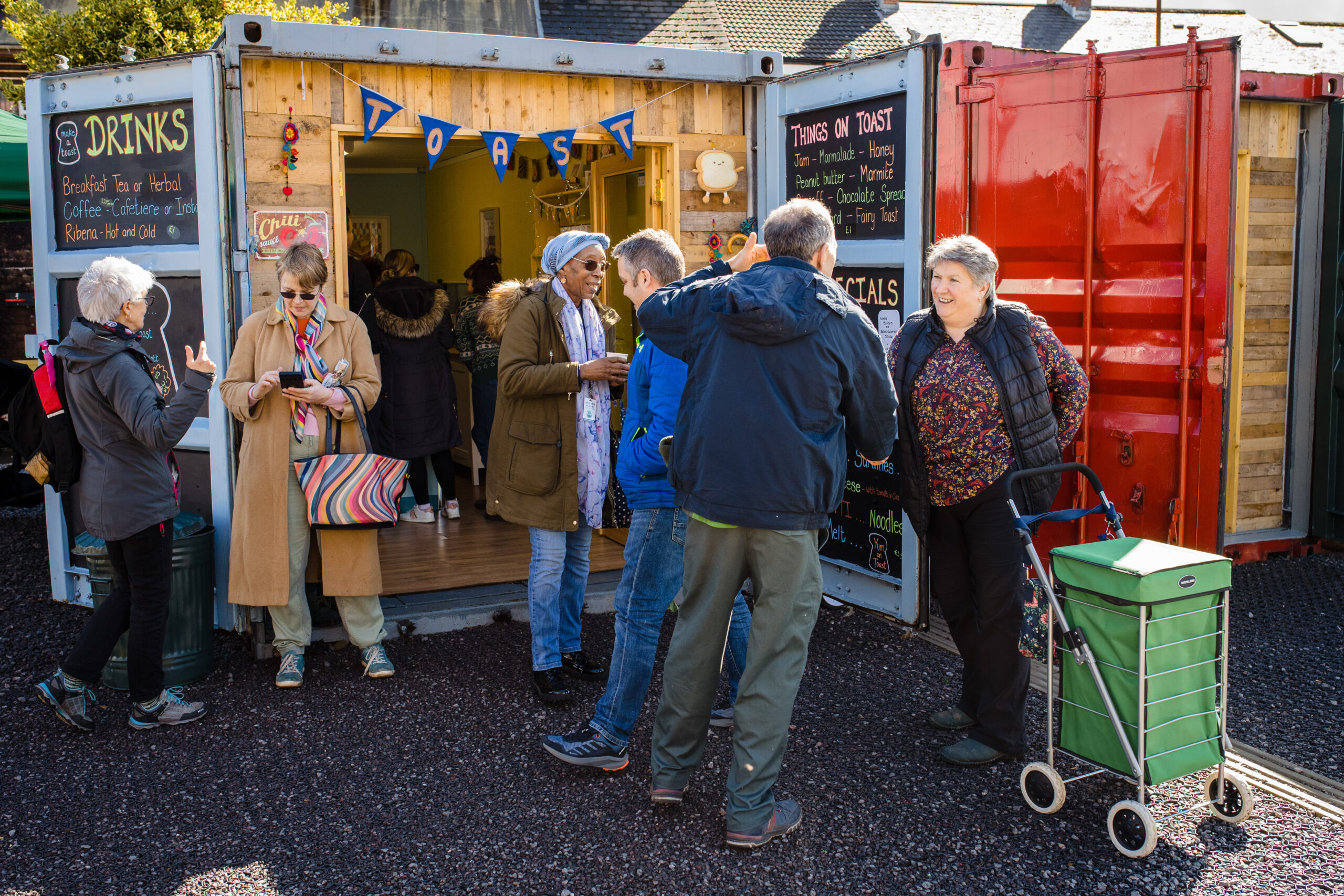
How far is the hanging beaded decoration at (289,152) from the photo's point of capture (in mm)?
5031

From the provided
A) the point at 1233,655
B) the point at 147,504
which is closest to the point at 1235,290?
the point at 1233,655

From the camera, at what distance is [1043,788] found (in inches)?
136

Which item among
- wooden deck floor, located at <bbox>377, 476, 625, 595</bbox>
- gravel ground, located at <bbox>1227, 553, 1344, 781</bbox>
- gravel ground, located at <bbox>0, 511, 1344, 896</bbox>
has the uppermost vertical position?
wooden deck floor, located at <bbox>377, 476, 625, 595</bbox>

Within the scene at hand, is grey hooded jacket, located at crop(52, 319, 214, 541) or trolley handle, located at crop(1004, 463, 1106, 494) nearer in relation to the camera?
trolley handle, located at crop(1004, 463, 1106, 494)

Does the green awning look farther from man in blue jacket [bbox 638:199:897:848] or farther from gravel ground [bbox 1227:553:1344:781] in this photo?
gravel ground [bbox 1227:553:1344:781]

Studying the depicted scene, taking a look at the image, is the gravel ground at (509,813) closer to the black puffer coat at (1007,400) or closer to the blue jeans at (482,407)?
the black puffer coat at (1007,400)

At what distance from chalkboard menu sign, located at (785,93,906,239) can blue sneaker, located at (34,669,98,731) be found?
383 centimetres

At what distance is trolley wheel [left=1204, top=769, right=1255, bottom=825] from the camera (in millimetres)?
3307

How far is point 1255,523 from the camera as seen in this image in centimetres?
660

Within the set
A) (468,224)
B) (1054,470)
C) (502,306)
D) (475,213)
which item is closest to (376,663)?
(502,306)

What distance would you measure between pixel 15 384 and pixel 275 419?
3.86 metres

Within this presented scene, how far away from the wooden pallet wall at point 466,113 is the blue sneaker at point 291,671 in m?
1.57

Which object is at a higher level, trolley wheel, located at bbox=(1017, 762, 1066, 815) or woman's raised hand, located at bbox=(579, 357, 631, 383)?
woman's raised hand, located at bbox=(579, 357, 631, 383)

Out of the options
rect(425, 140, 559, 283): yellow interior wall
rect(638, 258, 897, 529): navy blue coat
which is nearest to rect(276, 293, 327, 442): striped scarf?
rect(638, 258, 897, 529): navy blue coat
